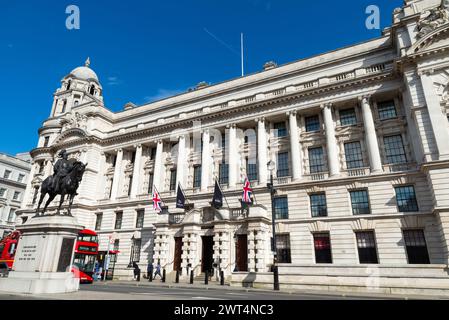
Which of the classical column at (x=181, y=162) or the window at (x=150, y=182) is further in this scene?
the window at (x=150, y=182)

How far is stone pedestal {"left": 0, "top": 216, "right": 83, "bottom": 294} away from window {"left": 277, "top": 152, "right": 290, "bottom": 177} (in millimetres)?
21174

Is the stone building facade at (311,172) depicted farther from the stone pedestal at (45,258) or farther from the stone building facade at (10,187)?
the stone building facade at (10,187)

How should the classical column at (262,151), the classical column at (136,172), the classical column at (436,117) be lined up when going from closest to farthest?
1. the classical column at (436,117)
2. the classical column at (262,151)
3. the classical column at (136,172)

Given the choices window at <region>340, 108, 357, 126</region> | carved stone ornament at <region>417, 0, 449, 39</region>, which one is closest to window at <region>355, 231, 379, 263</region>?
window at <region>340, 108, 357, 126</region>

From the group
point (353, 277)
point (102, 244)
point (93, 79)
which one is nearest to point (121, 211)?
point (102, 244)

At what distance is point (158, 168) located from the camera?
35406 millimetres

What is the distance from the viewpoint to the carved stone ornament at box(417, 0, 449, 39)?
23.7 metres

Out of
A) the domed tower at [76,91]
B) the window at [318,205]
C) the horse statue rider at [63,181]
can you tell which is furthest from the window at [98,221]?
the window at [318,205]

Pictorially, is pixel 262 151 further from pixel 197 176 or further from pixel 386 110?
pixel 386 110

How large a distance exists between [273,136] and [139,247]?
2047 cm

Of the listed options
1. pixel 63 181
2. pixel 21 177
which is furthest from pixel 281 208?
pixel 21 177

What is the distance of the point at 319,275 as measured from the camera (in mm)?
18875

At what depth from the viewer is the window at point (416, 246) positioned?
819 inches

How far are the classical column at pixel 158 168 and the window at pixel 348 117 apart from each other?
22109mm
